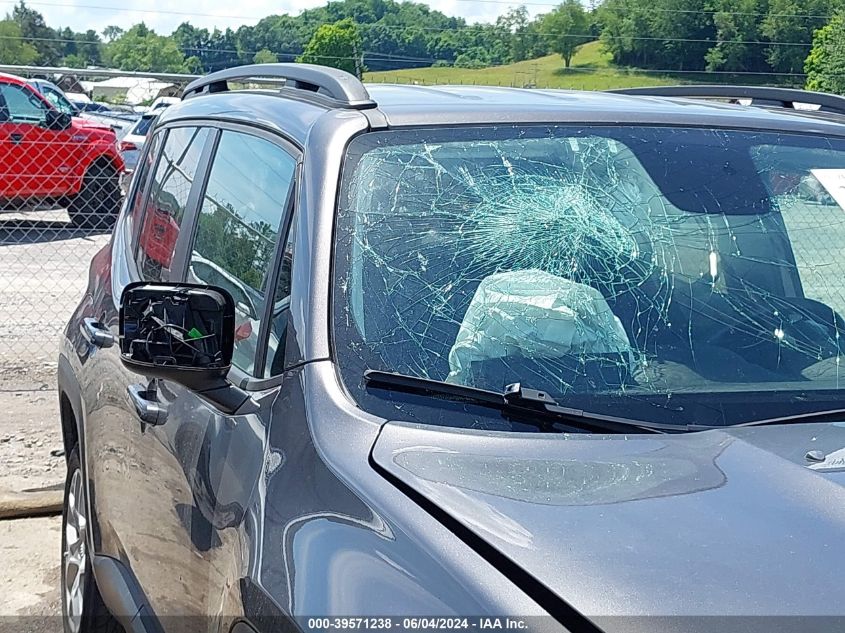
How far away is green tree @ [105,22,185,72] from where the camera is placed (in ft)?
212

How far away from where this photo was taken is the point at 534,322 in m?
2.15

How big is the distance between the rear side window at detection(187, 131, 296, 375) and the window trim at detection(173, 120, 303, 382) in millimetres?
15

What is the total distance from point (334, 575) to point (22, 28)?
112m

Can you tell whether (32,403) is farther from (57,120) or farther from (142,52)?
(142,52)

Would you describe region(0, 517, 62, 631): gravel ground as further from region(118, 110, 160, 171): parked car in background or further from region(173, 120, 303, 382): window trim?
region(118, 110, 160, 171): parked car in background

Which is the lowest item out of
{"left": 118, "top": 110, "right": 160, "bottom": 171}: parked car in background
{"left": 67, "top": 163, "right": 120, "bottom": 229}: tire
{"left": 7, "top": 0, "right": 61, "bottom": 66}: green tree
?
{"left": 67, "top": 163, "right": 120, "bottom": 229}: tire

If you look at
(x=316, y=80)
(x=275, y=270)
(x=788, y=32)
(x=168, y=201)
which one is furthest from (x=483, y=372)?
(x=788, y=32)

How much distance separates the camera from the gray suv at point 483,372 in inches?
57.0

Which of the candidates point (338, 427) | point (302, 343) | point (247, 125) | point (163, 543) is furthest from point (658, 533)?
point (247, 125)

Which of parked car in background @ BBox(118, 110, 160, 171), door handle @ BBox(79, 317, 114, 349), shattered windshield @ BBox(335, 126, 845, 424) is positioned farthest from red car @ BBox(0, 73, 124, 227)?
shattered windshield @ BBox(335, 126, 845, 424)

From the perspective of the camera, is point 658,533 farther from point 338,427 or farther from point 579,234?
point 579,234

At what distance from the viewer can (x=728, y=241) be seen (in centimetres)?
240

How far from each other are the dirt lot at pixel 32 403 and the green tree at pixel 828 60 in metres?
24.0

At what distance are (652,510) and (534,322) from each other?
2.21 ft
